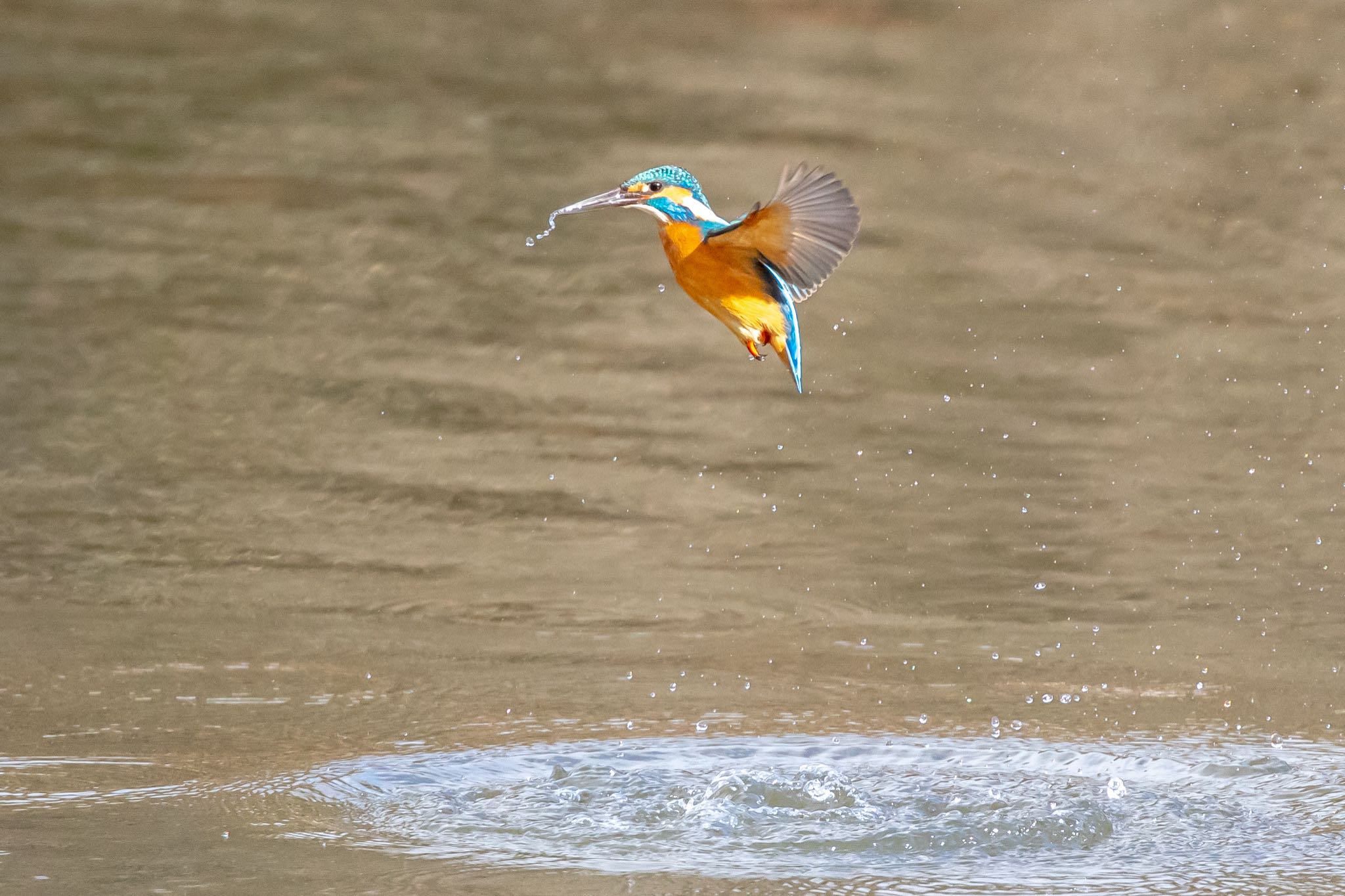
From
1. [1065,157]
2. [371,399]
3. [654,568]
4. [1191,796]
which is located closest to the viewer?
[1191,796]

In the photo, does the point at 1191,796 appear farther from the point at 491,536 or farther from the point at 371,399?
the point at 371,399

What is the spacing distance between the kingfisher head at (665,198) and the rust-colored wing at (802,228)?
0.12ft

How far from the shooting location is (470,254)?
541 cm

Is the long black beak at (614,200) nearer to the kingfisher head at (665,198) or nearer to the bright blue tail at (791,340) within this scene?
the kingfisher head at (665,198)

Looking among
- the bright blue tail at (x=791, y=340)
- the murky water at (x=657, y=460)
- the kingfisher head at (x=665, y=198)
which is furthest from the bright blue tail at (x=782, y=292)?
the murky water at (x=657, y=460)

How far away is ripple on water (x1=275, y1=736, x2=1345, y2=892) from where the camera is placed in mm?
2379

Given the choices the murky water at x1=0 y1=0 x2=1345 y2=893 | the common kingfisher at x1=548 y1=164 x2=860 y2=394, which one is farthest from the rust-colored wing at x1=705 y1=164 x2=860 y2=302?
the murky water at x1=0 y1=0 x2=1345 y2=893

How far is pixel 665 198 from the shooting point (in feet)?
6.76

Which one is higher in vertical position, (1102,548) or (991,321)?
(991,321)

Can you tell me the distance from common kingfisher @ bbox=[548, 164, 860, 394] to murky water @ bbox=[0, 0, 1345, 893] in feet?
2.26

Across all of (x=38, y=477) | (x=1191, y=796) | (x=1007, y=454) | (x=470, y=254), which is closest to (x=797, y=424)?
(x=1007, y=454)

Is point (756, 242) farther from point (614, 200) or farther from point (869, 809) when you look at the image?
point (869, 809)

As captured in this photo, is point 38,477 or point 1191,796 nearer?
point 1191,796

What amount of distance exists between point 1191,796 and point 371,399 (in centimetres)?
245
